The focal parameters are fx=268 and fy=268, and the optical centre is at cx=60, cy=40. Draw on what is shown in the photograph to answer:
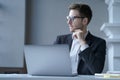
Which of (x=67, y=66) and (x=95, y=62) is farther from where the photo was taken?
(x=95, y=62)

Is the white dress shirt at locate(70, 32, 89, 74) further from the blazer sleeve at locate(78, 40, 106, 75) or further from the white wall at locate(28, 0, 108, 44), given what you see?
the white wall at locate(28, 0, 108, 44)

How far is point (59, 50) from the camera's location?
125cm

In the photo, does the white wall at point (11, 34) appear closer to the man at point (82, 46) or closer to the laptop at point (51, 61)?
the man at point (82, 46)

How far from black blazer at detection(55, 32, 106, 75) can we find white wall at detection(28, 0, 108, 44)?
166cm

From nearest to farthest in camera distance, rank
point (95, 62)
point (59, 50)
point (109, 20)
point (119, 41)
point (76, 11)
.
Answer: point (59, 50) → point (95, 62) → point (76, 11) → point (119, 41) → point (109, 20)

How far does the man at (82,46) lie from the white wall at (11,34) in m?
1.56

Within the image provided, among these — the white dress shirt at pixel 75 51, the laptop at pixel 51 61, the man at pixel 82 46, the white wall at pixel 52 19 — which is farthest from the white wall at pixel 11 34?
the laptop at pixel 51 61

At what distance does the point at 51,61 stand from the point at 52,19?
2.61m

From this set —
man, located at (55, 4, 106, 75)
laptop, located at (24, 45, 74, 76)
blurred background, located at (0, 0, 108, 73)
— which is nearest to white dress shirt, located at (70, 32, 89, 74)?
man, located at (55, 4, 106, 75)

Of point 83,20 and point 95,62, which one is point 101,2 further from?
point 95,62

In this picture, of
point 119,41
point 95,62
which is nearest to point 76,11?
point 95,62

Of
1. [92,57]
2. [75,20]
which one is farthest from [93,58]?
[75,20]

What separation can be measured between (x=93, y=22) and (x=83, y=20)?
5.58 ft

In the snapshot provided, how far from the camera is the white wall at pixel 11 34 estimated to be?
11.9 feet
